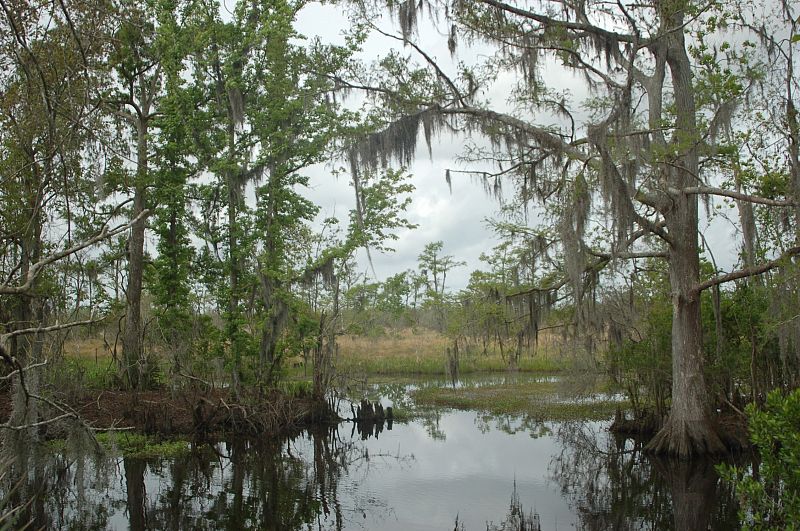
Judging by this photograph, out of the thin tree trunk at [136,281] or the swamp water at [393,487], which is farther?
the thin tree trunk at [136,281]

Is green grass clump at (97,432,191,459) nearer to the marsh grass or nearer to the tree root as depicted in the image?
the tree root

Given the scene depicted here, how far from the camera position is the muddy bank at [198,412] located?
12.8 metres

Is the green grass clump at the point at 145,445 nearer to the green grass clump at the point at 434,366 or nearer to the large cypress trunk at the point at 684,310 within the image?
the large cypress trunk at the point at 684,310

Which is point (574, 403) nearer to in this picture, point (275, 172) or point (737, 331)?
point (737, 331)

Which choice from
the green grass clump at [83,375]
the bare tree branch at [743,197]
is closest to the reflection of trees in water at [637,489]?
the bare tree branch at [743,197]

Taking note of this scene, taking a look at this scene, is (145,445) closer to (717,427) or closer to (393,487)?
(393,487)

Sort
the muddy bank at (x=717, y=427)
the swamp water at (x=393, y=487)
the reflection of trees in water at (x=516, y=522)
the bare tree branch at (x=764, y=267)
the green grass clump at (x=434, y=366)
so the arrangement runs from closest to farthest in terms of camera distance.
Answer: the reflection of trees in water at (x=516, y=522) → the swamp water at (x=393, y=487) → the bare tree branch at (x=764, y=267) → the muddy bank at (x=717, y=427) → the green grass clump at (x=434, y=366)

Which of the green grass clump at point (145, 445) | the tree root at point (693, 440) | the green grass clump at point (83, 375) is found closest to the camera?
the tree root at point (693, 440)

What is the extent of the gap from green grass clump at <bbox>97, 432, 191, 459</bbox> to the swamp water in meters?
Result: 0.28

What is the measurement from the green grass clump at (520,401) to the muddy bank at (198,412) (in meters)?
4.23

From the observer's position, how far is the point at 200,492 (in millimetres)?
9125

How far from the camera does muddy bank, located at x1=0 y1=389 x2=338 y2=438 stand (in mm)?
Result: 12766

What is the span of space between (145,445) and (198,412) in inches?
56.7

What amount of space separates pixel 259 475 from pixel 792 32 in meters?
9.71
